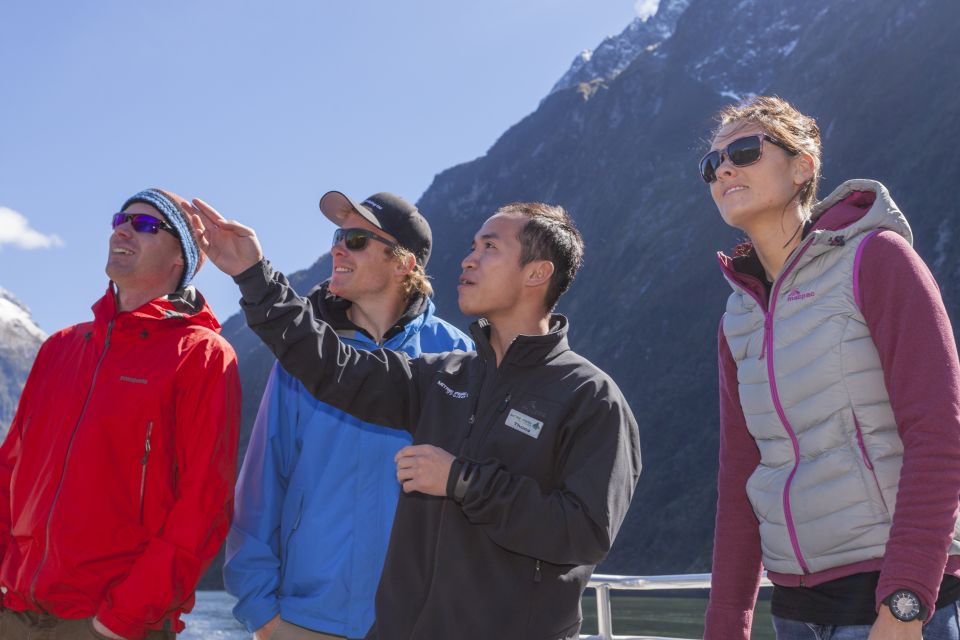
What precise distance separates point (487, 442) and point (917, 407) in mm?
1200

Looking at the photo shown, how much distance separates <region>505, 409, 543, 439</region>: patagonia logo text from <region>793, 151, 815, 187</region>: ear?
3.81 ft

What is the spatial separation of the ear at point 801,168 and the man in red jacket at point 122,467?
7.75 feet

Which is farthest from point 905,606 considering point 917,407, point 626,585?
point 626,585

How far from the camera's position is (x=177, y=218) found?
4223 millimetres

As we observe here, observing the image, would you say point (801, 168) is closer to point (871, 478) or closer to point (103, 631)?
point (871, 478)

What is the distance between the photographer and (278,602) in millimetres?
3715

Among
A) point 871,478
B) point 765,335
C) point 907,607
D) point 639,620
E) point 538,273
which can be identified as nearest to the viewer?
point 907,607

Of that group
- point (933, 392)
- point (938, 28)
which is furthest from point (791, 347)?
point (938, 28)

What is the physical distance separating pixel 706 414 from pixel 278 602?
10111 centimetres

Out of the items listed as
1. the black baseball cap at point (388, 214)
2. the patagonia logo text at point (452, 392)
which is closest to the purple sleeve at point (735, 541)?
the patagonia logo text at point (452, 392)

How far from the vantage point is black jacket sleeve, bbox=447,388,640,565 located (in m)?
2.55

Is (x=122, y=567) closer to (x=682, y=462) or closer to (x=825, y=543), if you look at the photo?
(x=825, y=543)

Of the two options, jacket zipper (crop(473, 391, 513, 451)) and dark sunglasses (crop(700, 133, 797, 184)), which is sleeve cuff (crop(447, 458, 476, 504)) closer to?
jacket zipper (crop(473, 391, 513, 451))

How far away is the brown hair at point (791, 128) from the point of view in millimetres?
3002
